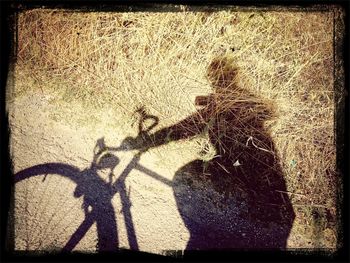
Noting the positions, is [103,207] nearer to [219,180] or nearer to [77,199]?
[77,199]

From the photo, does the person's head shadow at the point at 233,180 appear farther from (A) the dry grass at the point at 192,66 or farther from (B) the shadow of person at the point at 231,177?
(A) the dry grass at the point at 192,66

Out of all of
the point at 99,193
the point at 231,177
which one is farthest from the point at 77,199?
the point at 231,177

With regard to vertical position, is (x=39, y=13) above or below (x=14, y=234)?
above

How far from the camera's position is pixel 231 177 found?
4.35 m

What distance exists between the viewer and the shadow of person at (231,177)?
4.07m

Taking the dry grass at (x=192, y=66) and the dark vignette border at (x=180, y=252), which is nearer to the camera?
the dark vignette border at (x=180, y=252)

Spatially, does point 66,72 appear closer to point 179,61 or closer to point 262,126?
point 179,61

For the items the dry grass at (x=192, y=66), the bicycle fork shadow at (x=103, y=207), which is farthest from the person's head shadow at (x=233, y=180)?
the bicycle fork shadow at (x=103, y=207)

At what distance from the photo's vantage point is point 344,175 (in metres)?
3.92

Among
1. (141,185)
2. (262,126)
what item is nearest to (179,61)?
(262,126)

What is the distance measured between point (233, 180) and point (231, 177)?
0.17ft

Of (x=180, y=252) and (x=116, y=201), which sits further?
(x=116, y=201)

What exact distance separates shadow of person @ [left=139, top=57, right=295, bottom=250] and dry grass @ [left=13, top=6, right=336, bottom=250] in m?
0.15

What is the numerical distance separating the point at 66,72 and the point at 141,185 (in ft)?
7.48
